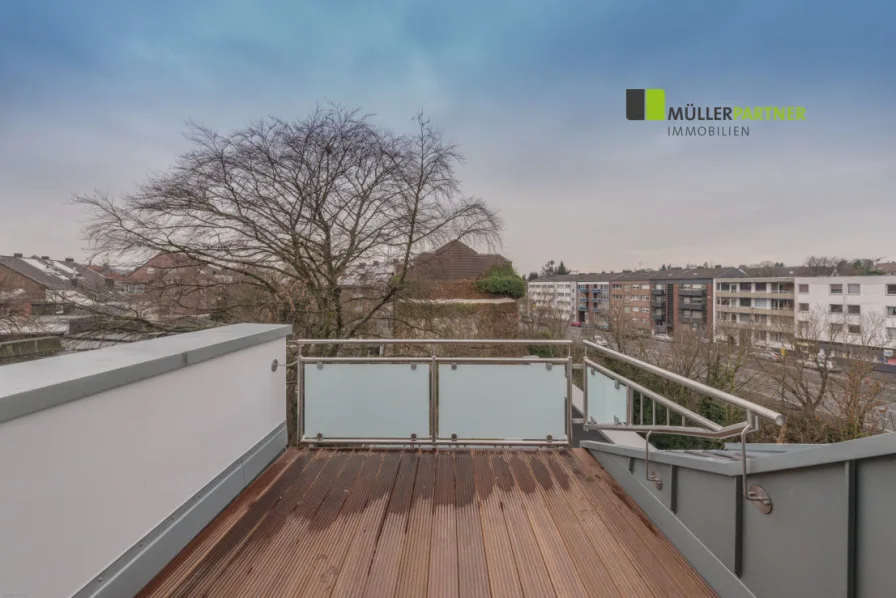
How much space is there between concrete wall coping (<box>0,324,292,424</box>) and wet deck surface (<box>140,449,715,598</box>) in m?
0.95

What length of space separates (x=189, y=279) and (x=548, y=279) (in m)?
78.6

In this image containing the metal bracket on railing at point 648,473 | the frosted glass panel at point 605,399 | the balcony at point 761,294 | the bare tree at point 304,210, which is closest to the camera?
the metal bracket on railing at point 648,473

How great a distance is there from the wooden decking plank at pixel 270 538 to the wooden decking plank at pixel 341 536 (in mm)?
200

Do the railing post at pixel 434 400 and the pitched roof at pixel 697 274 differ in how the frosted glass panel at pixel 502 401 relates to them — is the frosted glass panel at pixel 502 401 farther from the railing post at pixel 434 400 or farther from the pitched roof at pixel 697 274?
the pitched roof at pixel 697 274

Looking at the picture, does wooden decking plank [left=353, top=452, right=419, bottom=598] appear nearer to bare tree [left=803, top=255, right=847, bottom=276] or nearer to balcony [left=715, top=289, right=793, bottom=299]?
bare tree [left=803, top=255, right=847, bottom=276]

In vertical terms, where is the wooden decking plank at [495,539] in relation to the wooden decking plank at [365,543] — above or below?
below

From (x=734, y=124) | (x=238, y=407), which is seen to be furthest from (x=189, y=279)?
(x=734, y=124)

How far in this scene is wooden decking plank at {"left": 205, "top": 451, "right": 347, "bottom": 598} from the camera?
1.64 meters

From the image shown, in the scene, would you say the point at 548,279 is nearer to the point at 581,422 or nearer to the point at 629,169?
the point at 629,169

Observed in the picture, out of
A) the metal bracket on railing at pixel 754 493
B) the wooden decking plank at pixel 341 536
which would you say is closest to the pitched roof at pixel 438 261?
the wooden decking plank at pixel 341 536

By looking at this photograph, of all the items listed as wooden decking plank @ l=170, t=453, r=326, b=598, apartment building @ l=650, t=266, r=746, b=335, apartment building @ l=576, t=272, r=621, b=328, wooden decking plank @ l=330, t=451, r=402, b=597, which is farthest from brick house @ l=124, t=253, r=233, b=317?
apartment building @ l=576, t=272, r=621, b=328

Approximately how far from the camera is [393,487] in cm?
248

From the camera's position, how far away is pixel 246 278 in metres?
8.84

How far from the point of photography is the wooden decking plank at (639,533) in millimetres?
1688
